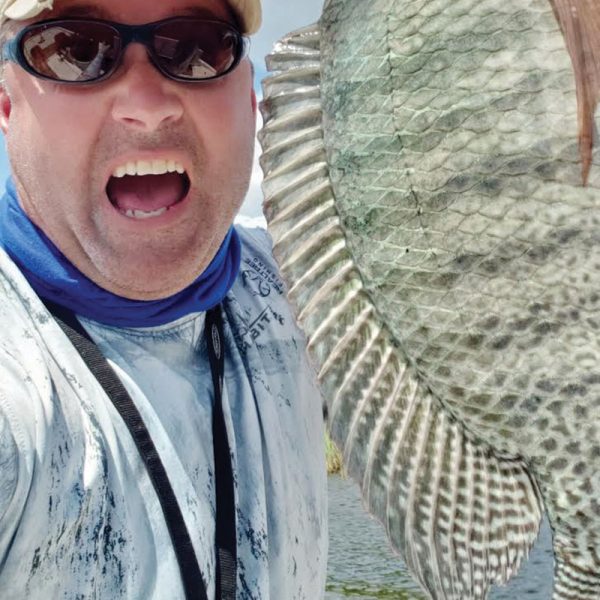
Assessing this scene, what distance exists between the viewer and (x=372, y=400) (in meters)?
1.44

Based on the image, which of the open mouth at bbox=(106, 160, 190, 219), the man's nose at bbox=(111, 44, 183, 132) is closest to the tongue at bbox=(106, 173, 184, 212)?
the open mouth at bbox=(106, 160, 190, 219)

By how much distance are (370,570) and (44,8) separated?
872 centimetres

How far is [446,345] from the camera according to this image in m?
1.35

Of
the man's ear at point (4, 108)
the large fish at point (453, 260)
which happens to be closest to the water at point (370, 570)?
the man's ear at point (4, 108)

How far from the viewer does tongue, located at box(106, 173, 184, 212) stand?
207cm

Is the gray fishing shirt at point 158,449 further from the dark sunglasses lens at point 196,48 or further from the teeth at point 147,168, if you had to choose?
the dark sunglasses lens at point 196,48

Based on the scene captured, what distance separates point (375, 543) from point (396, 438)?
31.9 feet

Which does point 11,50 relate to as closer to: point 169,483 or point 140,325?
point 140,325

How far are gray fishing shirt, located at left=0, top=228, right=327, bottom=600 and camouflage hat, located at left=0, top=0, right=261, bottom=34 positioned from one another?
0.54 m

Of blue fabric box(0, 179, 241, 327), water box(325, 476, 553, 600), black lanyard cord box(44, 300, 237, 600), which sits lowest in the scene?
water box(325, 476, 553, 600)

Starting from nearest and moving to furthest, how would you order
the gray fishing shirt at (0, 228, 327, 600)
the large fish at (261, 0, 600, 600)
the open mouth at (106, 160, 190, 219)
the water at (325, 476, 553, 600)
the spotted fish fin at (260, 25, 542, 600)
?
the large fish at (261, 0, 600, 600), the spotted fish fin at (260, 25, 542, 600), the gray fishing shirt at (0, 228, 327, 600), the open mouth at (106, 160, 190, 219), the water at (325, 476, 553, 600)

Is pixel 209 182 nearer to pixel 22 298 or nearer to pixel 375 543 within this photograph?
pixel 22 298

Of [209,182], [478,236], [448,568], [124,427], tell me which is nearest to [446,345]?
[478,236]

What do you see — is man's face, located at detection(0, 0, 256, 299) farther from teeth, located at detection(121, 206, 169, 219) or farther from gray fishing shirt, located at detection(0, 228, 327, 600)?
gray fishing shirt, located at detection(0, 228, 327, 600)
